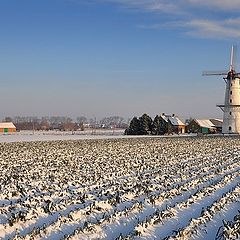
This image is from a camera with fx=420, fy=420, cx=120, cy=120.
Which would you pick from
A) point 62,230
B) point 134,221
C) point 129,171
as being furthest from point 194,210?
point 129,171

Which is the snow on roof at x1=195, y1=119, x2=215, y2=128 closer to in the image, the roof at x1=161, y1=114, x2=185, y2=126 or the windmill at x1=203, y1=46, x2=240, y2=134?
the roof at x1=161, y1=114, x2=185, y2=126

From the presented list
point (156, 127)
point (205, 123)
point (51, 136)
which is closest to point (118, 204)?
point (51, 136)

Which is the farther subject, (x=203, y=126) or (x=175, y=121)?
(x=203, y=126)

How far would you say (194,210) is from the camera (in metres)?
10.4

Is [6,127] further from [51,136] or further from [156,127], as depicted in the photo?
[156,127]

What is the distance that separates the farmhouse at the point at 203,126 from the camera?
10522cm

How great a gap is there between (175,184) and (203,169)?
5042mm

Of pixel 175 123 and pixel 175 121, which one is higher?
pixel 175 121

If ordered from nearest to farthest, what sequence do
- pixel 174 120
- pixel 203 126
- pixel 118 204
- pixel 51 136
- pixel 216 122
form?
pixel 118 204
pixel 51 136
pixel 174 120
pixel 203 126
pixel 216 122

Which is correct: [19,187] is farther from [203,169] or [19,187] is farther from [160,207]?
[203,169]

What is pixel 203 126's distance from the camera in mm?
109250

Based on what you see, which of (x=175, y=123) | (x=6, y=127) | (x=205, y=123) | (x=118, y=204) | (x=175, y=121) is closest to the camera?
(x=118, y=204)

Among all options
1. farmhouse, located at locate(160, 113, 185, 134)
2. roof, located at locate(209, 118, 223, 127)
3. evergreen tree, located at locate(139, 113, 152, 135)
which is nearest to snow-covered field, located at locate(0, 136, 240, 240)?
evergreen tree, located at locate(139, 113, 152, 135)

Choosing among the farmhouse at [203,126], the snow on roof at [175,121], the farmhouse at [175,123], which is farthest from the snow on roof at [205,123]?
the snow on roof at [175,121]
